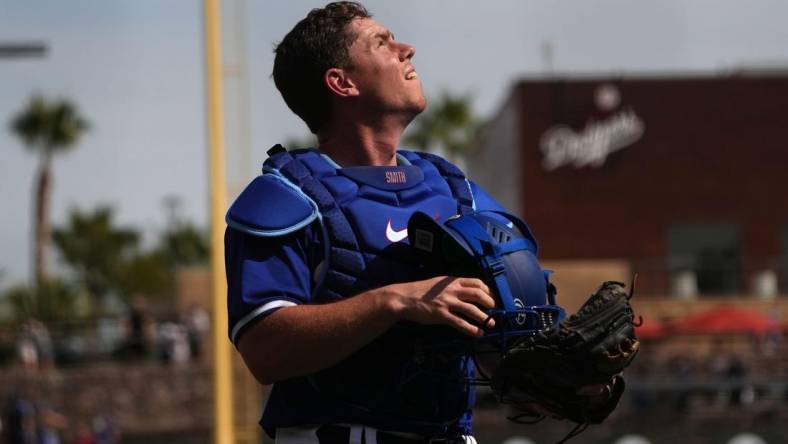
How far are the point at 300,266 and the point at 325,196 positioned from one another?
0.17 metres

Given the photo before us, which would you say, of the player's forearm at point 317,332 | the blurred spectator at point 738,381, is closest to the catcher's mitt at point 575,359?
the player's forearm at point 317,332

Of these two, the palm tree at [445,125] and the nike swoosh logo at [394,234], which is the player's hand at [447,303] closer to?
the nike swoosh logo at [394,234]

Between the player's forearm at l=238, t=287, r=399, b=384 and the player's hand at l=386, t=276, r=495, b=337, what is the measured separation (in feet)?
0.09

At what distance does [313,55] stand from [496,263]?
2.05ft

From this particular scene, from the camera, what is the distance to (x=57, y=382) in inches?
830

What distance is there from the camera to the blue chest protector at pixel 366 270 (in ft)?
9.84

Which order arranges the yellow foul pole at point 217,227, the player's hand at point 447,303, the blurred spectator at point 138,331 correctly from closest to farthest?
the player's hand at point 447,303 < the yellow foul pole at point 217,227 < the blurred spectator at point 138,331

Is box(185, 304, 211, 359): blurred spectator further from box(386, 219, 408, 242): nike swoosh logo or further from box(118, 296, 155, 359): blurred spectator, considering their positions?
box(386, 219, 408, 242): nike swoosh logo

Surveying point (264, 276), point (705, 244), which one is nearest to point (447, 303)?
point (264, 276)

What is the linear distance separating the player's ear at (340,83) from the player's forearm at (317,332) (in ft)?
1.67

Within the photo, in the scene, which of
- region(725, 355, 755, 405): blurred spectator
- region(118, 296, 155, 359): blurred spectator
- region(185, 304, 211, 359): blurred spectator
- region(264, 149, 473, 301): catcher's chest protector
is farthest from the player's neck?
region(185, 304, 211, 359): blurred spectator

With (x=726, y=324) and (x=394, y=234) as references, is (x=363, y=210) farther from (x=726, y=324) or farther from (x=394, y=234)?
(x=726, y=324)

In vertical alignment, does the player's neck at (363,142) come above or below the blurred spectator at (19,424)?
above

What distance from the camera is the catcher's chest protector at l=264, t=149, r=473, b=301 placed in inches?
119
